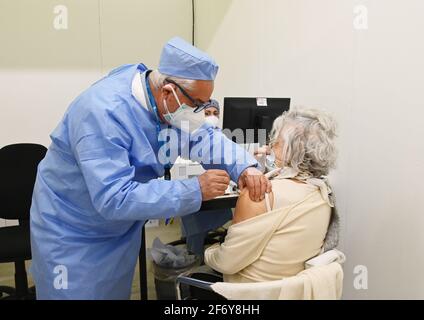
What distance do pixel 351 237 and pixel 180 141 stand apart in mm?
999

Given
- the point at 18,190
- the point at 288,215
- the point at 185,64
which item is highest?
the point at 185,64

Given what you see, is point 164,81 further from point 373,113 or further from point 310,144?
point 373,113

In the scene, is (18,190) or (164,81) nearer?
(164,81)

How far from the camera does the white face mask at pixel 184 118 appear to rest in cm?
127

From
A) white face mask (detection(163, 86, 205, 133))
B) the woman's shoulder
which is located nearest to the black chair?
white face mask (detection(163, 86, 205, 133))

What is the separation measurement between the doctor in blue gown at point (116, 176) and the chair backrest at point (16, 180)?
90 centimetres

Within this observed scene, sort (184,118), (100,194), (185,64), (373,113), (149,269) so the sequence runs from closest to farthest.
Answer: (100,194), (185,64), (184,118), (373,113), (149,269)

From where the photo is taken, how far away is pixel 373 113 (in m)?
1.68

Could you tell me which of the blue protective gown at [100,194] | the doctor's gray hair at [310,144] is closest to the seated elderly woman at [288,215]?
the doctor's gray hair at [310,144]

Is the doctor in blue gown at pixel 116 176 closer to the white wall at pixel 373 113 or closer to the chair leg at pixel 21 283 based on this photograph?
the white wall at pixel 373 113

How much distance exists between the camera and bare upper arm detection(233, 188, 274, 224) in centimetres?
125

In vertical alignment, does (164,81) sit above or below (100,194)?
above

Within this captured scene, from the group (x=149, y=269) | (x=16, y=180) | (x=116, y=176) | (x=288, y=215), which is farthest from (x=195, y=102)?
(x=149, y=269)

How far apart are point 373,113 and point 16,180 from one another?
1.92 metres
